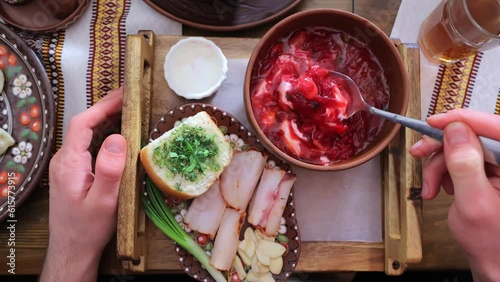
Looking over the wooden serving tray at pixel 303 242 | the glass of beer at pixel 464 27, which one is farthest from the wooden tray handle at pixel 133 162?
the glass of beer at pixel 464 27

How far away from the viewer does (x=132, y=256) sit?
41.2 inches

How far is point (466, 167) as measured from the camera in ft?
2.99

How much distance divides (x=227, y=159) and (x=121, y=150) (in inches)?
9.6

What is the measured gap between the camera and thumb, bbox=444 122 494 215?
0.91 metres

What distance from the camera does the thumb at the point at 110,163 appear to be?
102 cm

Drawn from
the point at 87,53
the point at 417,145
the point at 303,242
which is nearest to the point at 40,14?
the point at 87,53

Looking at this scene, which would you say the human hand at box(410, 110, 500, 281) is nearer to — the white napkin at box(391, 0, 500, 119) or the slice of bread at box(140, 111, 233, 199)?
the white napkin at box(391, 0, 500, 119)

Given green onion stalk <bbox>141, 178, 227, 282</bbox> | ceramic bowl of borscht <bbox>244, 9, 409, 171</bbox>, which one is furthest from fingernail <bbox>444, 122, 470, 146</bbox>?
green onion stalk <bbox>141, 178, 227, 282</bbox>

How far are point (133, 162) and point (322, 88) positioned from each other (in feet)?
1.49

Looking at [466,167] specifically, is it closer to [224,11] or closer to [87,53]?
[224,11]

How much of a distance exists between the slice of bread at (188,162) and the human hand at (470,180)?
1.47ft

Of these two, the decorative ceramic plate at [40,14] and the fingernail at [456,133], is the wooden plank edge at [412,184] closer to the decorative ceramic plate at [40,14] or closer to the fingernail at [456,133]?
the fingernail at [456,133]

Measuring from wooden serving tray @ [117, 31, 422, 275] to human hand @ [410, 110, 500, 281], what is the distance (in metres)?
0.06

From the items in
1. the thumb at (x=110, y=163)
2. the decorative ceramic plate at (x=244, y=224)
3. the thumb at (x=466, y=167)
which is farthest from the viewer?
the decorative ceramic plate at (x=244, y=224)
